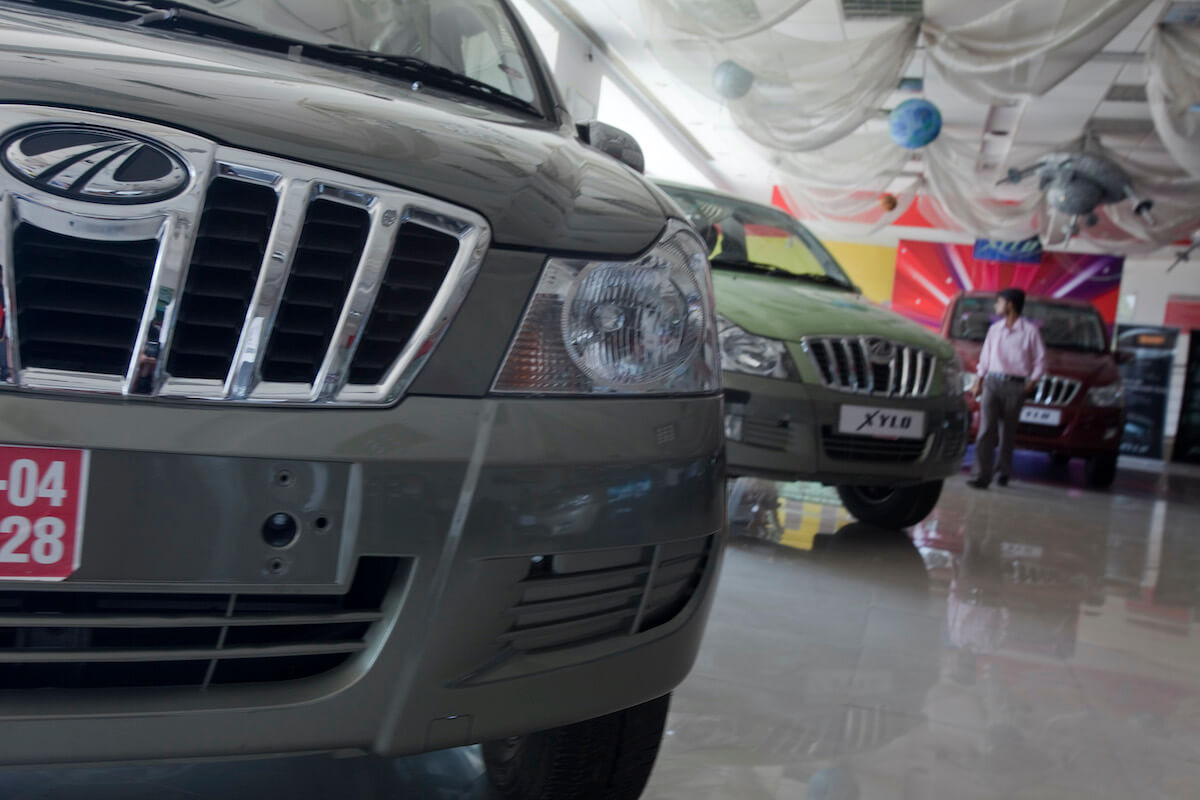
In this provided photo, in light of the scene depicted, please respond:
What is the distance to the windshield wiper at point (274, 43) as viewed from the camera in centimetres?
141

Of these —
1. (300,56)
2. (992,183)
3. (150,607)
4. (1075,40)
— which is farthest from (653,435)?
(992,183)

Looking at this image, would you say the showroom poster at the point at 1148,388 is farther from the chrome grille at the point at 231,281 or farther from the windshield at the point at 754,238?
the chrome grille at the point at 231,281

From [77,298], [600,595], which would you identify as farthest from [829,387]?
[77,298]

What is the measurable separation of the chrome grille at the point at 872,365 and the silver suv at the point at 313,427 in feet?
7.72

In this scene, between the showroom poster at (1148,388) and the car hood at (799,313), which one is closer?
the car hood at (799,313)

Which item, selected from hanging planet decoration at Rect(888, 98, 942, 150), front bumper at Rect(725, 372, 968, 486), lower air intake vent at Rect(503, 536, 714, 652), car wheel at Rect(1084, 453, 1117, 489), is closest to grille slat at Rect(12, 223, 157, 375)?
lower air intake vent at Rect(503, 536, 714, 652)

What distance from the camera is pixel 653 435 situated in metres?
1.13

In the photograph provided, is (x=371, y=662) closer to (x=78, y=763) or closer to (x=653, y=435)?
(x=78, y=763)

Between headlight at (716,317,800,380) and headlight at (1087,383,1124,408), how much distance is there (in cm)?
463

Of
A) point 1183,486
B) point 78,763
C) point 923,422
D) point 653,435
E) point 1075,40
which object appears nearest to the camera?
point 78,763

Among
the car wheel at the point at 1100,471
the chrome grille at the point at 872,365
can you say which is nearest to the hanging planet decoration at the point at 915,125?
the car wheel at the point at 1100,471

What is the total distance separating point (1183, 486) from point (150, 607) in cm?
996

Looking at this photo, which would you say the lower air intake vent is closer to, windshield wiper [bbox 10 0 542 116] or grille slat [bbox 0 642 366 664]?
grille slat [bbox 0 642 366 664]

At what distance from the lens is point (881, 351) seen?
363cm
